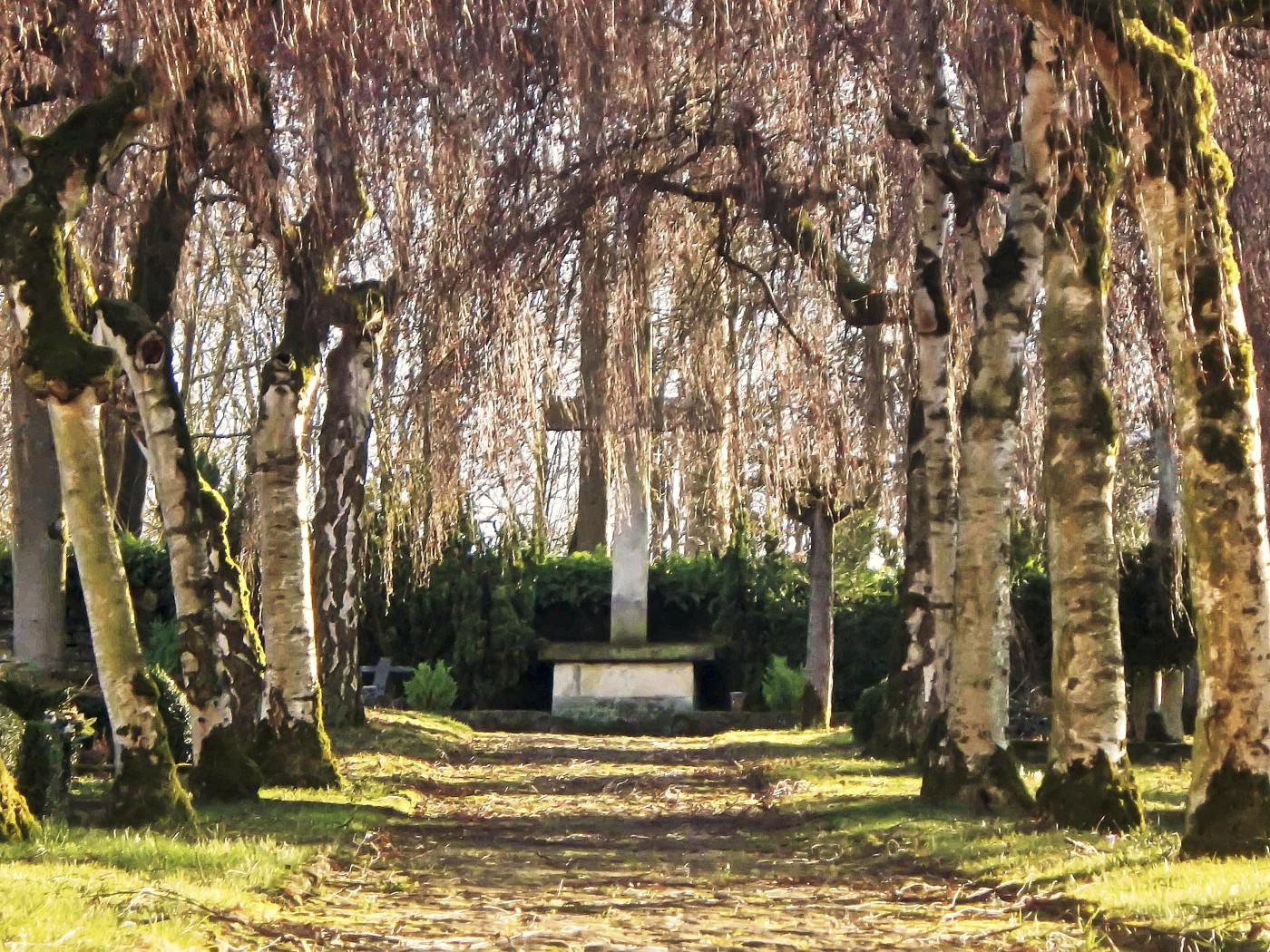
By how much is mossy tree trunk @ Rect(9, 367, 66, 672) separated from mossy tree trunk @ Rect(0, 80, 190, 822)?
31.4 feet

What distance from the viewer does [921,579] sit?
15508 millimetres

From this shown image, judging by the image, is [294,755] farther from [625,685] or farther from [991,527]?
[625,685]

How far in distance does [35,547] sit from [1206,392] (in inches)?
556

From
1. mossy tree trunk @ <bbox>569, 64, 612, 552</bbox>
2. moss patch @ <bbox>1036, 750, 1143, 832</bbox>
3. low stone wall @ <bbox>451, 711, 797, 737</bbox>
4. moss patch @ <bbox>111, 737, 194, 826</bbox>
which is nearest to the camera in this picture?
moss patch @ <bbox>111, 737, 194, 826</bbox>

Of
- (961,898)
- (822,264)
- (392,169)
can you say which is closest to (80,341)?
(392,169)

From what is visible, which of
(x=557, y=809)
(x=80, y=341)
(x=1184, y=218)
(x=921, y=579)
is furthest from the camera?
(x=921, y=579)

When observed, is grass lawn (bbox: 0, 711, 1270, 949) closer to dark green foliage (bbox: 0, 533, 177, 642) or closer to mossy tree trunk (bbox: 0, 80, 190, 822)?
mossy tree trunk (bbox: 0, 80, 190, 822)

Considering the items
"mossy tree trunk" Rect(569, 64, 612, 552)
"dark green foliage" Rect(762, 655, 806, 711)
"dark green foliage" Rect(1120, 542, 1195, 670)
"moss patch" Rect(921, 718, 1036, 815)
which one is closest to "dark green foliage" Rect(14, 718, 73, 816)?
"mossy tree trunk" Rect(569, 64, 612, 552)

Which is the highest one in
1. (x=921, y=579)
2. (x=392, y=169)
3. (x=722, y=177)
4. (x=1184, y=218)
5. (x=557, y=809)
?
(x=722, y=177)

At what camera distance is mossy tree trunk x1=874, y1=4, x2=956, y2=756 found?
43.5 ft

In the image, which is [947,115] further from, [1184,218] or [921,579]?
[1184,218]

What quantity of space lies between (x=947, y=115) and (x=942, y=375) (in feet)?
6.88

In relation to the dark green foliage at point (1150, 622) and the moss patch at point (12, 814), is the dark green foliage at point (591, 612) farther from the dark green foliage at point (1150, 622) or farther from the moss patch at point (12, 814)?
the moss patch at point (12, 814)

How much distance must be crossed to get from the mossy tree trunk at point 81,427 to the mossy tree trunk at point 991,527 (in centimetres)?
500
